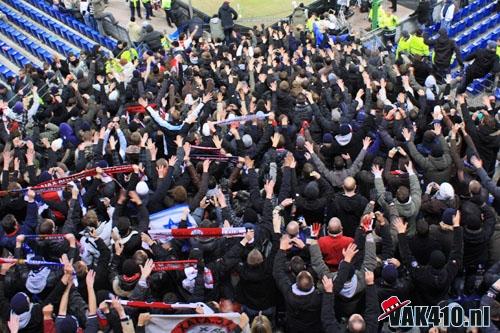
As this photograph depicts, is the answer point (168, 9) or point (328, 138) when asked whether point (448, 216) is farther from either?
point (168, 9)

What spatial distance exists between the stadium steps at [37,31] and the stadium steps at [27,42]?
0.20m

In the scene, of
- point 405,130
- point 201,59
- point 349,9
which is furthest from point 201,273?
point 349,9

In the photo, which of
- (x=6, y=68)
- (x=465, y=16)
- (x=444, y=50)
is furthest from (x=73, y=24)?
(x=465, y=16)

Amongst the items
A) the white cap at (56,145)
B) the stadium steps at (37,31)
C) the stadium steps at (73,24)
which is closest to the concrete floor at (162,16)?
the stadium steps at (73,24)

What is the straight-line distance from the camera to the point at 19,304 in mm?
6387

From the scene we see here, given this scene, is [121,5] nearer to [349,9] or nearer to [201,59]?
[349,9]

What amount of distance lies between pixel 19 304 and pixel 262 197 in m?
3.52

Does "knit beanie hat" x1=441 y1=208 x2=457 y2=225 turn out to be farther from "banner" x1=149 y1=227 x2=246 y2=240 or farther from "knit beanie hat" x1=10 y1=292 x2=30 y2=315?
"knit beanie hat" x1=10 y1=292 x2=30 y2=315

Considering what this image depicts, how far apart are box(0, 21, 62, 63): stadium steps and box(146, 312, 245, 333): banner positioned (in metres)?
15.7

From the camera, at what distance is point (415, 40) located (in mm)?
15188

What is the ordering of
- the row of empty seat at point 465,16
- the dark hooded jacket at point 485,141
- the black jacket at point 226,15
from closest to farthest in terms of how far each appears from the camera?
the dark hooded jacket at point 485,141 → the row of empty seat at point 465,16 → the black jacket at point 226,15

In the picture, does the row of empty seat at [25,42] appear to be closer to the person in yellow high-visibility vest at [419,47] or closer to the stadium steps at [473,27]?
the person in yellow high-visibility vest at [419,47]

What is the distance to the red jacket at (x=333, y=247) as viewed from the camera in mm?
6855

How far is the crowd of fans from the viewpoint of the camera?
6566 millimetres
